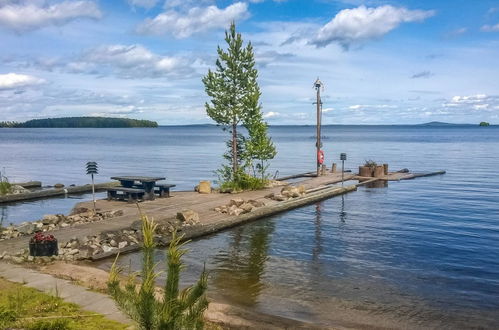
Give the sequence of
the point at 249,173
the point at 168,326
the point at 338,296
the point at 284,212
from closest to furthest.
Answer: the point at 168,326 < the point at 338,296 < the point at 284,212 < the point at 249,173

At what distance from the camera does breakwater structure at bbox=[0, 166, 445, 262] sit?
1647cm

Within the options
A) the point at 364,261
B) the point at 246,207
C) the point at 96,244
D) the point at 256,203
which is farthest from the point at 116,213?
the point at 364,261

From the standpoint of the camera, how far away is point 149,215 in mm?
21672

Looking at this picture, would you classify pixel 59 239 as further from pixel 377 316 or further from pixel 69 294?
pixel 377 316

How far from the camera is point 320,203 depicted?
98.0 feet

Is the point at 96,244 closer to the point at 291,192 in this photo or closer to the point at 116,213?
the point at 116,213

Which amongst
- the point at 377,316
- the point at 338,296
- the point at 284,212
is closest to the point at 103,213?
the point at 284,212

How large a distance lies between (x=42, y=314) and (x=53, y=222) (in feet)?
37.5

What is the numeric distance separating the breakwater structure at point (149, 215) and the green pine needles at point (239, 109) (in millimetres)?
2018

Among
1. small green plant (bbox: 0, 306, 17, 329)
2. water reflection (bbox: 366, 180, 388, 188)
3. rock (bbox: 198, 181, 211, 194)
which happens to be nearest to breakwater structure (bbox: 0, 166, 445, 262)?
rock (bbox: 198, 181, 211, 194)

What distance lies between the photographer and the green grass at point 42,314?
870 cm

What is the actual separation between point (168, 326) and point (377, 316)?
7783 mm

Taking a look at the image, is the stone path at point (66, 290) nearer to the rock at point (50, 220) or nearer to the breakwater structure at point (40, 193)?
the rock at point (50, 220)

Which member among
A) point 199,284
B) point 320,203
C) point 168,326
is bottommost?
point 320,203
